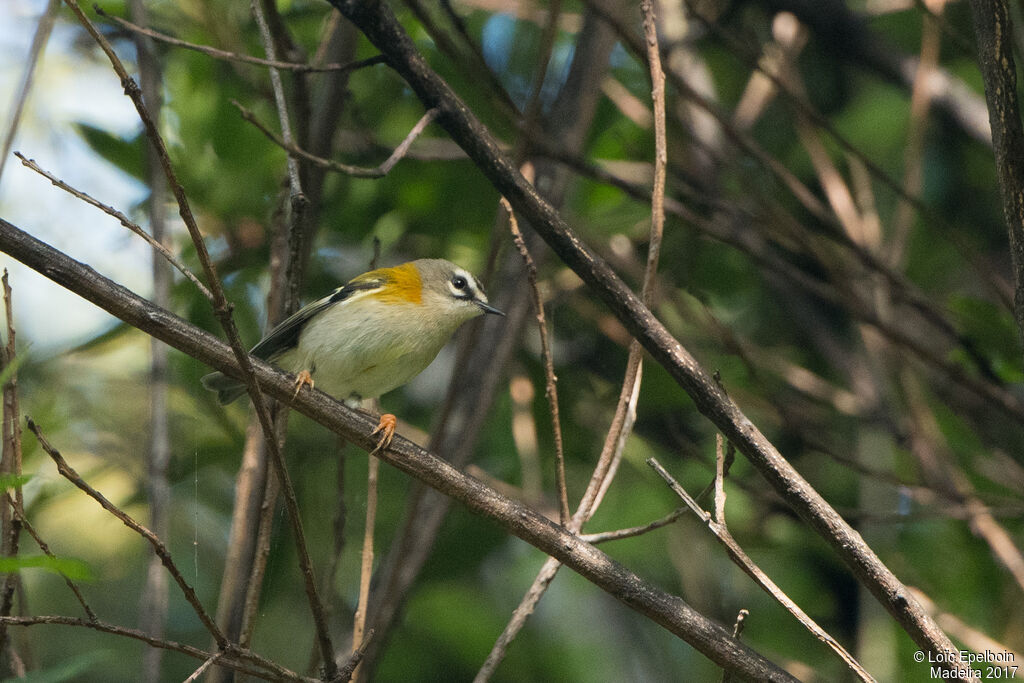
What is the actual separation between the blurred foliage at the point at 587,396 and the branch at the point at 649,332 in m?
1.19

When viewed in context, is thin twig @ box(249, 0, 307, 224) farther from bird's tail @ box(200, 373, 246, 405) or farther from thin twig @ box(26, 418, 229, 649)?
bird's tail @ box(200, 373, 246, 405)

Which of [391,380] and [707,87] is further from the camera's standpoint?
[707,87]

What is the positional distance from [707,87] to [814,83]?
78cm

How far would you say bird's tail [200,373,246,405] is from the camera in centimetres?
327

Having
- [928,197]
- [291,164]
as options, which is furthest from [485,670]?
[928,197]

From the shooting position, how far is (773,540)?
401 cm

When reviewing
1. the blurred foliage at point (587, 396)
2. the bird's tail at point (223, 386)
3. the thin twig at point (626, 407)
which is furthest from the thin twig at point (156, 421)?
the thin twig at point (626, 407)

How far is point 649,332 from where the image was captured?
190cm

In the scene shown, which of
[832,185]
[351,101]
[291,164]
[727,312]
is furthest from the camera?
[727,312]

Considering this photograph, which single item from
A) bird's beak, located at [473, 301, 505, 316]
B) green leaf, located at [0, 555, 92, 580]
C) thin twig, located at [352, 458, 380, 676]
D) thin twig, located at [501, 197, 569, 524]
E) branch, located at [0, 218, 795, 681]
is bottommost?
green leaf, located at [0, 555, 92, 580]

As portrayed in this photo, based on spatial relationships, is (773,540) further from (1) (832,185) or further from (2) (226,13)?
(2) (226,13)

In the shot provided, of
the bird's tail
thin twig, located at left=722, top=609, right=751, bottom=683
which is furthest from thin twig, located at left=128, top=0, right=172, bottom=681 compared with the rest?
thin twig, located at left=722, top=609, right=751, bottom=683

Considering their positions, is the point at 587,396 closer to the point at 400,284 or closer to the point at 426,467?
the point at 400,284

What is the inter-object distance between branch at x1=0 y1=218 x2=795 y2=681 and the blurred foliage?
128cm
